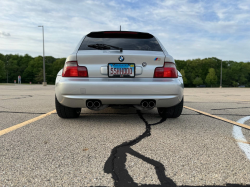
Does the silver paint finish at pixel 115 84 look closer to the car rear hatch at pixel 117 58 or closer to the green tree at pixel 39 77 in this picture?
the car rear hatch at pixel 117 58

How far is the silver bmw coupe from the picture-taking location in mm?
3201

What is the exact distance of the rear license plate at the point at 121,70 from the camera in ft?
10.7

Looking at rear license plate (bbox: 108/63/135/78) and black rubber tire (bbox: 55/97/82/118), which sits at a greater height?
rear license plate (bbox: 108/63/135/78)

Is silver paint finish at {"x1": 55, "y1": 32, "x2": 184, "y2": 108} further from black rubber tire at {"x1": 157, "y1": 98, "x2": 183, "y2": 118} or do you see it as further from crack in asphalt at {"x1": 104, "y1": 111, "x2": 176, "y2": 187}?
crack in asphalt at {"x1": 104, "y1": 111, "x2": 176, "y2": 187}

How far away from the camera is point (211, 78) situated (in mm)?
87000

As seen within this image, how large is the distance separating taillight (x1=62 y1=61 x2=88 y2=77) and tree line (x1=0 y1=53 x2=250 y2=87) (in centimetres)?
8910

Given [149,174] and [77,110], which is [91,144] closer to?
[149,174]

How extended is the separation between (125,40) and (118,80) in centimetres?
86

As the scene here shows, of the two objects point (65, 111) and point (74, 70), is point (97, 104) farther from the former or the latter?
point (65, 111)

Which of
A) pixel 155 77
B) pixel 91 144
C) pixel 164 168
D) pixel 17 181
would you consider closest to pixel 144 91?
pixel 155 77

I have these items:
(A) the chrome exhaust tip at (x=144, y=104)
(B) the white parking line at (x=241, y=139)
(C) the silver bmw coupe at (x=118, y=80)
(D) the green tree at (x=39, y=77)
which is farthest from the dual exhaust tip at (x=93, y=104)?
(D) the green tree at (x=39, y=77)

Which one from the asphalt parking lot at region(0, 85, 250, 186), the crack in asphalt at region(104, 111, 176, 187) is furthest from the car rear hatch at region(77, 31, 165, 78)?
the crack in asphalt at region(104, 111, 176, 187)

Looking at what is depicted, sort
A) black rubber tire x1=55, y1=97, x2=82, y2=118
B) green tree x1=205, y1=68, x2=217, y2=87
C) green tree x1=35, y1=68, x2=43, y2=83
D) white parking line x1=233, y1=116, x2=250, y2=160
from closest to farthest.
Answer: white parking line x1=233, y1=116, x2=250, y2=160 → black rubber tire x1=55, y1=97, x2=82, y2=118 → green tree x1=205, y1=68, x2=217, y2=87 → green tree x1=35, y1=68, x2=43, y2=83

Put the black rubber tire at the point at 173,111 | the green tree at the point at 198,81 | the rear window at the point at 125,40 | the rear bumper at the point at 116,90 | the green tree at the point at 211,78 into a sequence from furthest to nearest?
1. the green tree at the point at 198,81
2. the green tree at the point at 211,78
3. the black rubber tire at the point at 173,111
4. the rear window at the point at 125,40
5. the rear bumper at the point at 116,90
